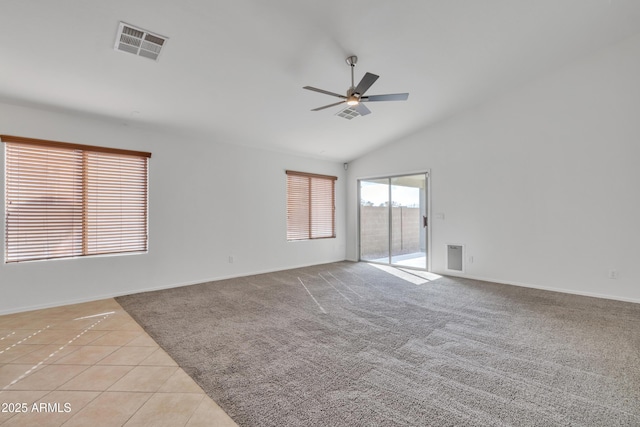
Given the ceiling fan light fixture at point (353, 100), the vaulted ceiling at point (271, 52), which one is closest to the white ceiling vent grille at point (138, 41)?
the vaulted ceiling at point (271, 52)

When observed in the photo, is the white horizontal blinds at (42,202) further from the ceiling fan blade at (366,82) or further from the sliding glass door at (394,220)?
the sliding glass door at (394,220)

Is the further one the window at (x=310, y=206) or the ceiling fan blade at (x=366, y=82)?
the window at (x=310, y=206)

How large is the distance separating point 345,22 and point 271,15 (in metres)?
0.74

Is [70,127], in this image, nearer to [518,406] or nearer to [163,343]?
[163,343]

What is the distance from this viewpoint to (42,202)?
383 cm

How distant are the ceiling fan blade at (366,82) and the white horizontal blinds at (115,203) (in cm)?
357

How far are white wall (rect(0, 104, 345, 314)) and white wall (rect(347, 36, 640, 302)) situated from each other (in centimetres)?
316

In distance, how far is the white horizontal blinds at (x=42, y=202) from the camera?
366 cm

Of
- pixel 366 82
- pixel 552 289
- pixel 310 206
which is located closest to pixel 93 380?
pixel 366 82

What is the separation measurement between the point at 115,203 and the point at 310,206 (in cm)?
379

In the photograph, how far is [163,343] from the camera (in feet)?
9.14

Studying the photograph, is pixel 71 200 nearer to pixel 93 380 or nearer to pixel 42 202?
pixel 42 202

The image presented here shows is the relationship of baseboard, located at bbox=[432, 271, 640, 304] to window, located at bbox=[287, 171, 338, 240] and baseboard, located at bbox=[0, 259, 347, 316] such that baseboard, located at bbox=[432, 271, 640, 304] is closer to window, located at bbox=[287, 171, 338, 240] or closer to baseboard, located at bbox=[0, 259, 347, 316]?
window, located at bbox=[287, 171, 338, 240]

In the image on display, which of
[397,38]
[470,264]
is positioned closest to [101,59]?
[397,38]
